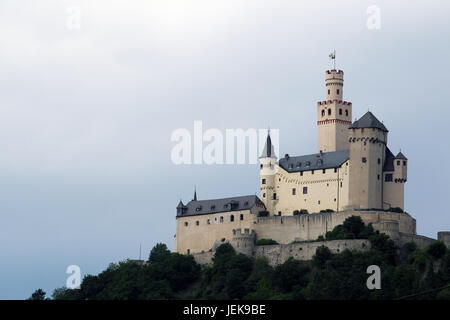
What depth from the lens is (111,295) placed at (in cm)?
12662

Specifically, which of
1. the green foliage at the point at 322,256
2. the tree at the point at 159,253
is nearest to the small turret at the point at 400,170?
the green foliage at the point at 322,256

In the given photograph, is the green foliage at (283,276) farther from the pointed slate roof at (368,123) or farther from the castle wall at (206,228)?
the pointed slate roof at (368,123)

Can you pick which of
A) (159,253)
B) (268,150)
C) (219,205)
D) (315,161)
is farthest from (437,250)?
(159,253)

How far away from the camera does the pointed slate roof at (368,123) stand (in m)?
121

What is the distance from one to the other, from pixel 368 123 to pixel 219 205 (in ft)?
65.5

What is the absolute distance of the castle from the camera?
4678 inches

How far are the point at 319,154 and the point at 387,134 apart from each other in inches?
299

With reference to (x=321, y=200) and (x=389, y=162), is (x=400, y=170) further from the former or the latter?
(x=321, y=200)

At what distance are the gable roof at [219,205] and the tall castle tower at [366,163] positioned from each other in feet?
40.4

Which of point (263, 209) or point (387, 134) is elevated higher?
point (387, 134)

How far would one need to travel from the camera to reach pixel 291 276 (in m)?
115
